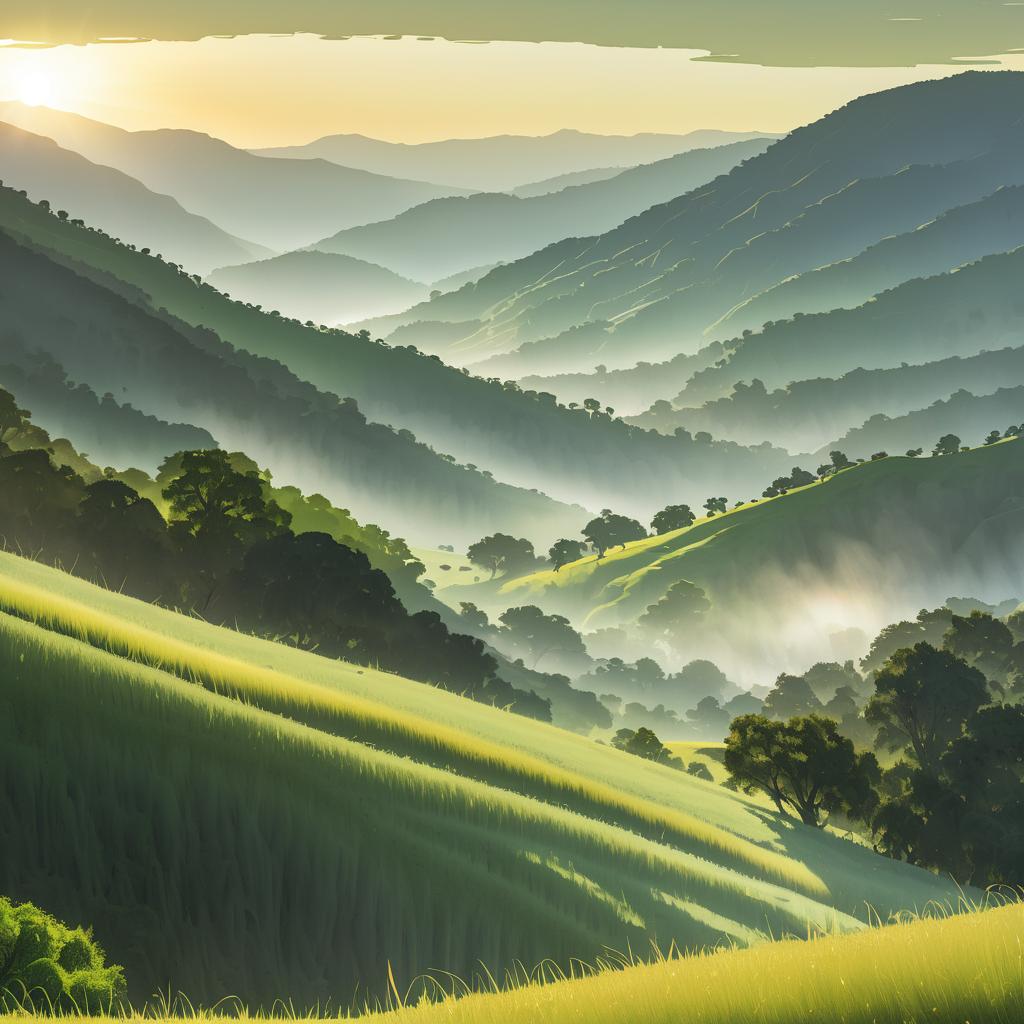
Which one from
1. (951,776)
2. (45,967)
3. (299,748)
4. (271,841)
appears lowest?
(951,776)

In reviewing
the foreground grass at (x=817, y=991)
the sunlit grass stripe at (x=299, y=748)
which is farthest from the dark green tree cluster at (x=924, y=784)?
the foreground grass at (x=817, y=991)

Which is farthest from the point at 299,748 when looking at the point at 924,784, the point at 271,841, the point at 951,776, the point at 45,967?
the point at 951,776

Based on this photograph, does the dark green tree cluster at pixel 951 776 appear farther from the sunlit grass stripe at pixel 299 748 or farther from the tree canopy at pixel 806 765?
the sunlit grass stripe at pixel 299 748

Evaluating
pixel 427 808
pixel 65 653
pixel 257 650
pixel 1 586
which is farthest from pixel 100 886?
pixel 257 650

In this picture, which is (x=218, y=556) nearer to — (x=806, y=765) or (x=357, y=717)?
(x=806, y=765)

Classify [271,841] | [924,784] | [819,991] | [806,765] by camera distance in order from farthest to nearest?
[806,765], [924,784], [271,841], [819,991]

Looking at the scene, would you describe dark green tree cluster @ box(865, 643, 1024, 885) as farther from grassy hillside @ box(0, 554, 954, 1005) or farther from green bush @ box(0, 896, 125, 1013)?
green bush @ box(0, 896, 125, 1013)

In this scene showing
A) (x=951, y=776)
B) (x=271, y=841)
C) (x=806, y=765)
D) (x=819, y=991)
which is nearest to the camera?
(x=819, y=991)

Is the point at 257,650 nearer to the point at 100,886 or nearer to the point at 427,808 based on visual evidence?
the point at 427,808
